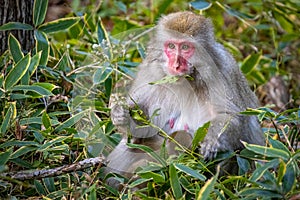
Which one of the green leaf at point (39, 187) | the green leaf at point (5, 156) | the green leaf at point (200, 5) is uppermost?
the green leaf at point (200, 5)

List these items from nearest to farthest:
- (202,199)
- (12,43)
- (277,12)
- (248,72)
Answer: (202,199), (12,43), (248,72), (277,12)

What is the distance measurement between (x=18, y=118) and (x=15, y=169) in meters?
0.25

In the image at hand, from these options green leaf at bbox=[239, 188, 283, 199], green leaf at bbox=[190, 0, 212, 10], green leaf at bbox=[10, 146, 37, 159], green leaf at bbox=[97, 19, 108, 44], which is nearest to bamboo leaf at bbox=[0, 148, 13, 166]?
green leaf at bbox=[10, 146, 37, 159]

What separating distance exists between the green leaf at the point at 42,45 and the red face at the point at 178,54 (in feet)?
2.22

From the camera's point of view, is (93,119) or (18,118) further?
(93,119)

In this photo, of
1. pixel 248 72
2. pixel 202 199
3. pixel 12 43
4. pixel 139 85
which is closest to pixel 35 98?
pixel 12 43

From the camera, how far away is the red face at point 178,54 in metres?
3.33

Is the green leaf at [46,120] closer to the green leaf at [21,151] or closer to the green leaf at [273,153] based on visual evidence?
the green leaf at [21,151]

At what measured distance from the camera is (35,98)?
3.59m

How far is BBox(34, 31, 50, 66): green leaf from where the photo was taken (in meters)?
3.61

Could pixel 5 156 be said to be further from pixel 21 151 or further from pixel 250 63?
pixel 250 63

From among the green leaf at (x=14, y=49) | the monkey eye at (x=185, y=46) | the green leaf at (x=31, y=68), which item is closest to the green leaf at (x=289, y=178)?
the monkey eye at (x=185, y=46)

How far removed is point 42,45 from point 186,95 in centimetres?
85

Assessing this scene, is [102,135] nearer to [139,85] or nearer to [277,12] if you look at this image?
[139,85]
